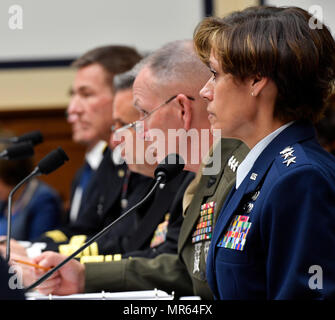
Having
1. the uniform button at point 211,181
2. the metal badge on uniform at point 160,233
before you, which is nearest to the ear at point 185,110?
the uniform button at point 211,181

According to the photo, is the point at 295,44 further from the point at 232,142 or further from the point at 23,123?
the point at 23,123

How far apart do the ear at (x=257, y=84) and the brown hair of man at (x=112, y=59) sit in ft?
4.16

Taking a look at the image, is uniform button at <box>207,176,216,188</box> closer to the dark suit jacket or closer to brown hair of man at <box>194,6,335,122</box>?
brown hair of man at <box>194,6,335,122</box>

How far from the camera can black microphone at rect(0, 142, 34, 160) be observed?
5.13 feet

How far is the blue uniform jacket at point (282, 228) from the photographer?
3.29ft

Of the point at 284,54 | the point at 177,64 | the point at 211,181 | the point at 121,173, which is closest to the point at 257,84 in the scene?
the point at 284,54

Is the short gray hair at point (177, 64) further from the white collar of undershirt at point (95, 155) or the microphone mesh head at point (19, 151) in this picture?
the white collar of undershirt at point (95, 155)

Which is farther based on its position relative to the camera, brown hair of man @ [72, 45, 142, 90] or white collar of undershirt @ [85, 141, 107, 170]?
white collar of undershirt @ [85, 141, 107, 170]

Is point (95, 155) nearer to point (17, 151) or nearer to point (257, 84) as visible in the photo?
point (17, 151)

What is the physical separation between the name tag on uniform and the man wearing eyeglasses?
0.93 ft

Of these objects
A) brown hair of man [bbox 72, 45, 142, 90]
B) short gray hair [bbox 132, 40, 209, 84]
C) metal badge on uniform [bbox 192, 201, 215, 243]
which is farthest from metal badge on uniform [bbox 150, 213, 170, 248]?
brown hair of man [bbox 72, 45, 142, 90]

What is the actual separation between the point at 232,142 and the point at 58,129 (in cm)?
244

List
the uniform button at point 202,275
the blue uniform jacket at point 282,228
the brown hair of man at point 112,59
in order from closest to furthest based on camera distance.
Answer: the blue uniform jacket at point 282,228
the uniform button at point 202,275
the brown hair of man at point 112,59
